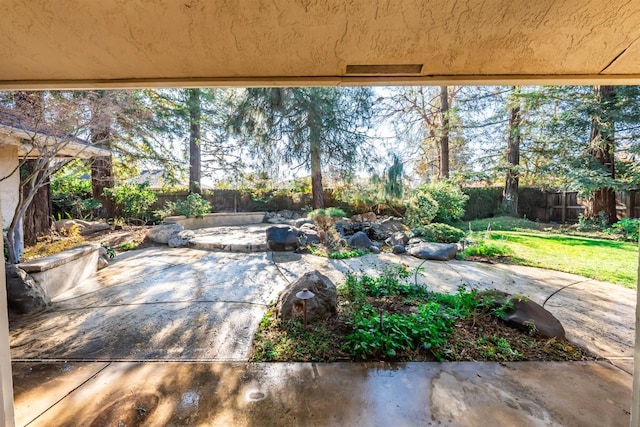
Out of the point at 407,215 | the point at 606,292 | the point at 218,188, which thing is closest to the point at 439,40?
the point at 606,292

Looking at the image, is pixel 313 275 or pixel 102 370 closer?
pixel 102 370

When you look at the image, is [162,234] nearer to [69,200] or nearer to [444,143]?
[69,200]

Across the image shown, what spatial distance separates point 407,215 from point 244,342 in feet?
23.0

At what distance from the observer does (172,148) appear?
10406 mm

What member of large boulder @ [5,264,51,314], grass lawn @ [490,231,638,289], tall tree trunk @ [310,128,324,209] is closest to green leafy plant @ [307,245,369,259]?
grass lawn @ [490,231,638,289]

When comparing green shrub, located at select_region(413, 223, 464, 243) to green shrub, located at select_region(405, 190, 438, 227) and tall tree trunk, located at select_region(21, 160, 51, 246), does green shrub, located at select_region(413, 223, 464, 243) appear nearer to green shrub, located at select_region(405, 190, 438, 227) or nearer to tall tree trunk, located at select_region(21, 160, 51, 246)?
green shrub, located at select_region(405, 190, 438, 227)

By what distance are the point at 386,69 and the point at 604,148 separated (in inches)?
420

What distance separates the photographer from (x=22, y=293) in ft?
9.98

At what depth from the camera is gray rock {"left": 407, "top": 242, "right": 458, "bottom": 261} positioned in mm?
5453

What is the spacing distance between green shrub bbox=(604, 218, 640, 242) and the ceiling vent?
9465 mm

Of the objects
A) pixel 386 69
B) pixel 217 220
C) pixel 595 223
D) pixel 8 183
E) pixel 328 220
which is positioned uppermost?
pixel 386 69

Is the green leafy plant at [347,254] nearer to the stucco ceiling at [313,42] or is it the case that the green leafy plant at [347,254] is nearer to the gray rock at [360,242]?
the gray rock at [360,242]

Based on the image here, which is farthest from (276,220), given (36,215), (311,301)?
(311,301)

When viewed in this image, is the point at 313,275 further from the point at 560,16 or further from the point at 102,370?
the point at 560,16
